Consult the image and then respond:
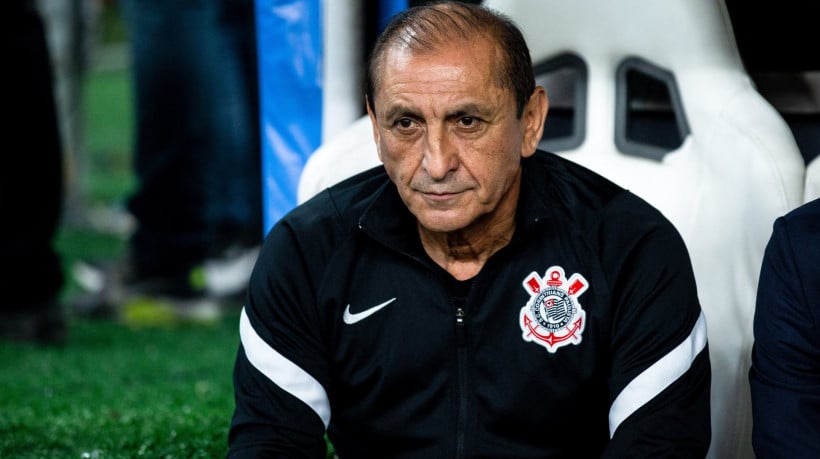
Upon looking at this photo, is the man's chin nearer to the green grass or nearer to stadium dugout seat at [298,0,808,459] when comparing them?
stadium dugout seat at [298,0,808,459]

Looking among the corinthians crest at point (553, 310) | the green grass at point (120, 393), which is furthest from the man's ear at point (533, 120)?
the green grass at point (120, 393)

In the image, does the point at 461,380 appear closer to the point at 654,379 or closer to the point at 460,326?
the point at 460,326

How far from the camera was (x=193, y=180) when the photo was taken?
17.4 feet

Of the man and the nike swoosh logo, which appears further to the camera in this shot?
Answer: the nike swoosh logo

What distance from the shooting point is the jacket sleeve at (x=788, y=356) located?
83.0 inches

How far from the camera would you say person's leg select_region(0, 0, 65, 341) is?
14.9ft

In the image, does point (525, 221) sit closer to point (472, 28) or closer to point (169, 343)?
point (472, 28)

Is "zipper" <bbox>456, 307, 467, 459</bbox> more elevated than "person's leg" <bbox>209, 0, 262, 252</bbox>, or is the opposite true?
"zipper" <bbox>456, 307, 467, 459</bbox>

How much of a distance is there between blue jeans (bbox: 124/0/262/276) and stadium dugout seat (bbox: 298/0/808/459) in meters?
2.32

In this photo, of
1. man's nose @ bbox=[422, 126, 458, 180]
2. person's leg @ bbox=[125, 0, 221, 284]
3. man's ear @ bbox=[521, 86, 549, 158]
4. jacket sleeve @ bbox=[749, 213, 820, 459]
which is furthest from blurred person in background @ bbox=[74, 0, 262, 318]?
jacket sleeve @ bbox=[749, 213, 820, 459]

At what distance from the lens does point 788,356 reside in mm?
2139

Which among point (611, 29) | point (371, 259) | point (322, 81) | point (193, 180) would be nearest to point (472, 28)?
point (371, 259)

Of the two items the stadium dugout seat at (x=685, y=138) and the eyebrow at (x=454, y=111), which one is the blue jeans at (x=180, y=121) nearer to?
the stadium dugout seat at (x=685, y=138)

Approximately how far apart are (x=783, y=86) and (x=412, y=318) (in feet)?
3.75
